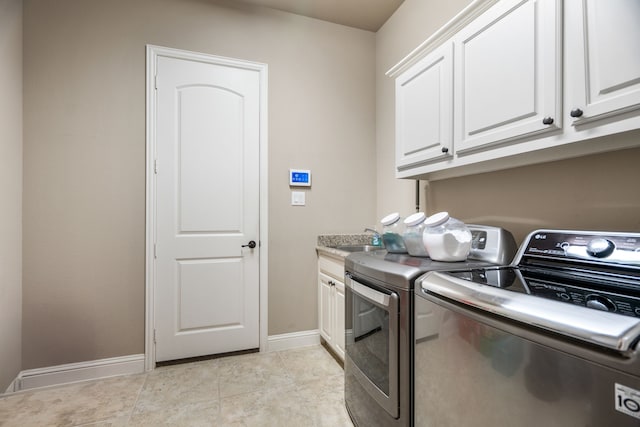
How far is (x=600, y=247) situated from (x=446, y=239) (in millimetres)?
508

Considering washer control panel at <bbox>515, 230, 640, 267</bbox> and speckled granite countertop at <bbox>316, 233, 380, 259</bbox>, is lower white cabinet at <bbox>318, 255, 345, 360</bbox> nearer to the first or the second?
speckled granite countertop at <bbox>316, 233, 380, 259</bbox>

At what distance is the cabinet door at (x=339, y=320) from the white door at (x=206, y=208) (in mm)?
699

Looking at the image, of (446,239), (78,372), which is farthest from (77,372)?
(446,239)

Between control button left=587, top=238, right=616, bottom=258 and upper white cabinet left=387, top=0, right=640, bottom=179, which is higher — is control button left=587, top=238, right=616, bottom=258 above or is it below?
below

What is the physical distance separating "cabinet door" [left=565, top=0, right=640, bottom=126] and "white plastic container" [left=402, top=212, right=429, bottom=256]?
73 cm

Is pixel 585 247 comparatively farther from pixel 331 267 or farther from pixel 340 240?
pixel 340 240

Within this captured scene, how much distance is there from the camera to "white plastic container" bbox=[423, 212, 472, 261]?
1373 mm

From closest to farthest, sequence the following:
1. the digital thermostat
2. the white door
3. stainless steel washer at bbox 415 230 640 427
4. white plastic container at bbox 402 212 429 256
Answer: stainless steel washer at bbox 415 230 640 427, white plastic container at bbox 402 212 429 256, the white door, the digital thermostat

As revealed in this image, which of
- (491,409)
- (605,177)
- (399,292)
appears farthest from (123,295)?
(605,177)

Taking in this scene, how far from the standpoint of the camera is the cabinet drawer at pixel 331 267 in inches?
83.9

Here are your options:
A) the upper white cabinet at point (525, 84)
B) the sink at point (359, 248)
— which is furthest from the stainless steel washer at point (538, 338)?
the sink at point (359, 248)

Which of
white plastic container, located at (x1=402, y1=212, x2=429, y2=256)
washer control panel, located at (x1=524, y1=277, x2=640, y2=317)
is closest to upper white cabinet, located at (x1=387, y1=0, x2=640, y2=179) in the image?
white plastic container, located at (x1=402, y1=212, x2=429, y2=256)

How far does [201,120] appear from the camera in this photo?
→ 238 centimetres

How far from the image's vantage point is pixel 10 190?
188cm
